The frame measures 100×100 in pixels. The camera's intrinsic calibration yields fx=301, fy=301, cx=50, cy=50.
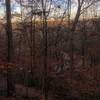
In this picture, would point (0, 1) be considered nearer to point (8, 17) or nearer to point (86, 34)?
point (8, 17)

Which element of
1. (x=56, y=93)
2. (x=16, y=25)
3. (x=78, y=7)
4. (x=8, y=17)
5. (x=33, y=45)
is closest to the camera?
(x=8, y=17)

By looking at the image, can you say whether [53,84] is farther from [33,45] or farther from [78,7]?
[78,7]

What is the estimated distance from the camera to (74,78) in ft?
63.8

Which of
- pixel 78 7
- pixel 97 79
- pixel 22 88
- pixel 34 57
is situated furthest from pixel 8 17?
pixel 78 7

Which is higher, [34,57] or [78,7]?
[78,7]

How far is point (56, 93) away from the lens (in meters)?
20.2

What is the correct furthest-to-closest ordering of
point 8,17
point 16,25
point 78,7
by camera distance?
point 78,7 → point 16,25 → point 8,17

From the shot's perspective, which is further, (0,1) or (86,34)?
(86,34)

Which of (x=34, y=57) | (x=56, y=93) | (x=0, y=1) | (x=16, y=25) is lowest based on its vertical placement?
(x=56, y=93)

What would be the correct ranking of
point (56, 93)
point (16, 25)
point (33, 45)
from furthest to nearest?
point (16, 25)
point (33, 45)
point (56, 93)

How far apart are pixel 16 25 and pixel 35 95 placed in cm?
952

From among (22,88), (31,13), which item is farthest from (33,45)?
(22,88)

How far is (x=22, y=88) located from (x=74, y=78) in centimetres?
378

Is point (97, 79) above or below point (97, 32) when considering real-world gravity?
below
